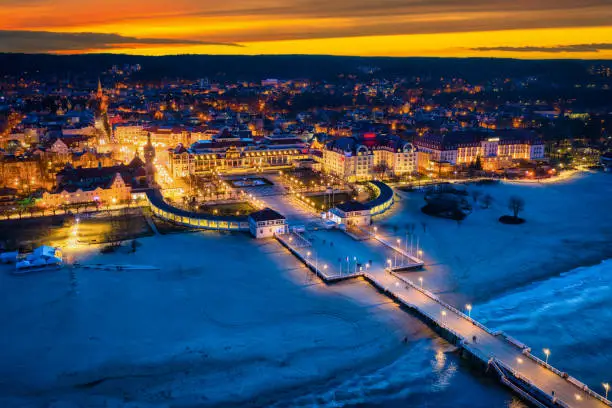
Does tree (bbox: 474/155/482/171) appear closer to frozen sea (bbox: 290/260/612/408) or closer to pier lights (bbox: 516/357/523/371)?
frozen sea (bbox: 290/260/612/408)

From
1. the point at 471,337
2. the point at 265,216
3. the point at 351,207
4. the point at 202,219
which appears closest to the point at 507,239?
the point at 351,207

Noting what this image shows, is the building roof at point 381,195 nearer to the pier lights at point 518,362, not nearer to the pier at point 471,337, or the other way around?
the pier at point 471,337

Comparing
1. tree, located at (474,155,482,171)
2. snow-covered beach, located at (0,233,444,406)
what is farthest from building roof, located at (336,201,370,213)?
tree, located at (474,155,482,171)

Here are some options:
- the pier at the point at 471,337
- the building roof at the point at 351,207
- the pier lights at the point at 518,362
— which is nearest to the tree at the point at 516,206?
the building roof at the point at 351,207

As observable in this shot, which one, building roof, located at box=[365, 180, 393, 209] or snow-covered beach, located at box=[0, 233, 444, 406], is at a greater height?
building roof, located at box=[365, 180, 393, 209]

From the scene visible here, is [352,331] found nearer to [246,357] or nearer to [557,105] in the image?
[246,357]
